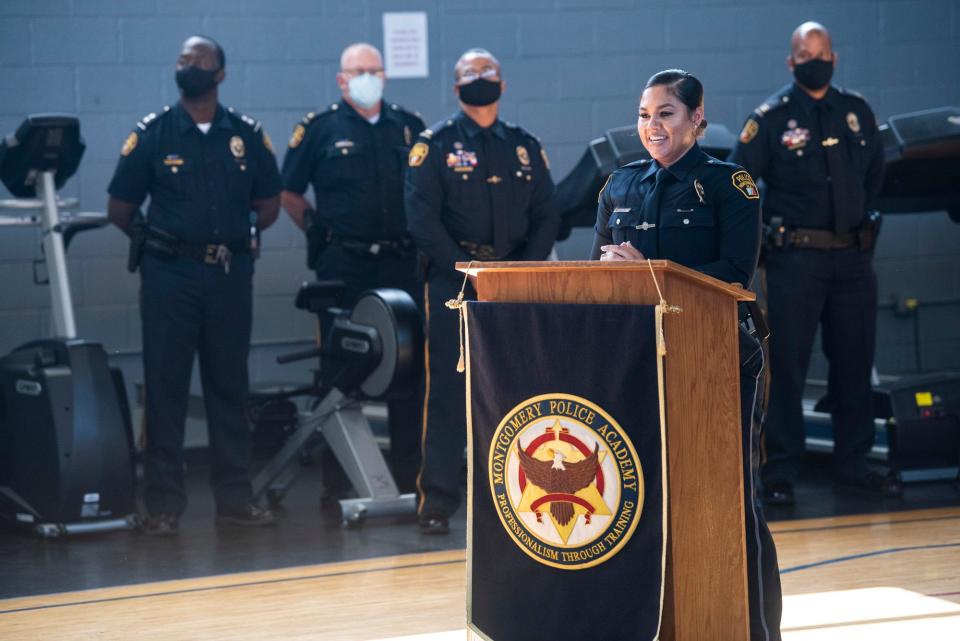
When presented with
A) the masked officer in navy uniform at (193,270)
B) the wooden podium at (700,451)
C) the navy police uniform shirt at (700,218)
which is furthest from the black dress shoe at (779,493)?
the wooden podium at (700,451)

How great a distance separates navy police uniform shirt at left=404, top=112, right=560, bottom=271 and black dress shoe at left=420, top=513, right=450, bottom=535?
0.88 m

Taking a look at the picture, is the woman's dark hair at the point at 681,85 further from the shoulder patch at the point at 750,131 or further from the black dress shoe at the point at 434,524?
the shoulder patch at the point at 750,131

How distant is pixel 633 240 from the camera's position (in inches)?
113

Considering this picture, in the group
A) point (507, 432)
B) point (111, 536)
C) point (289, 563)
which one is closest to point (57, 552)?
point (111, 536)

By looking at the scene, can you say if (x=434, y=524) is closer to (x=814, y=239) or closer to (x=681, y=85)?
(x=814, y=239)

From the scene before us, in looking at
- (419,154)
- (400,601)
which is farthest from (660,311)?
(419,154)

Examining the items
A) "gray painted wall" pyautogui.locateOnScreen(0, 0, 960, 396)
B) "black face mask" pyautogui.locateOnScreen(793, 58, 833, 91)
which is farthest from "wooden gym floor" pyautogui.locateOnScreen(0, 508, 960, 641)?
"gray painted wall" pyautogui.locateOnScreen(0, 0, 960, 396)

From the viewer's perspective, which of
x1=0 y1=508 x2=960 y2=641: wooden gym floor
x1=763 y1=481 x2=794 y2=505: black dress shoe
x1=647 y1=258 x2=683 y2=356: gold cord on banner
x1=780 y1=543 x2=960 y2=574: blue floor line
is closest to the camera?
x1=647 y1=258 x2=683 y2=356: gold cord on banner

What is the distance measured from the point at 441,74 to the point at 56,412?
8.80ft

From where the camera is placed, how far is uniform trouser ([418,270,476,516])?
494 cm

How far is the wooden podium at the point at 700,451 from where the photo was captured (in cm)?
254

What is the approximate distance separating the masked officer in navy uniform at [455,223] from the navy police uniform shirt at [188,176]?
0.69m

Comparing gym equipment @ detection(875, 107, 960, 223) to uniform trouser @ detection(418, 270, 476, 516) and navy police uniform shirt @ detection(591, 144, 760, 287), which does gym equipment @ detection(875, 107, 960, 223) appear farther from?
navy police uniform shirt @ detection(591, 144, 760, 287)

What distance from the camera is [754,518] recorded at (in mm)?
Result: 2693
